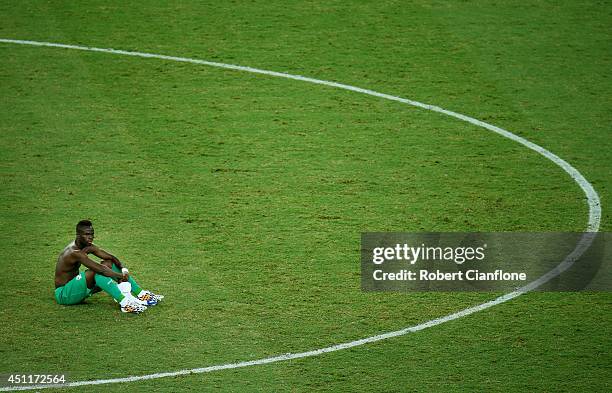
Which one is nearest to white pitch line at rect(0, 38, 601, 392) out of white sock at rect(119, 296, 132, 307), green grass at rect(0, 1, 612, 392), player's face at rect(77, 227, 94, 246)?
green grass at rect(0, 1, 612, 392)

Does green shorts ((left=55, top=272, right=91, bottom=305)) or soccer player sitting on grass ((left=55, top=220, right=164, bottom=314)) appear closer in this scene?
soccer player sitting on grass ((left=55, top=220, right=164, bottom=314))

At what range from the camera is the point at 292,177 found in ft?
47.4

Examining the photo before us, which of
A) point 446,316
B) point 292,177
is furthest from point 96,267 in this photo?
point 292,177

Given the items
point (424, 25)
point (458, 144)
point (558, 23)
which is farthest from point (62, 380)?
point (558, 23)

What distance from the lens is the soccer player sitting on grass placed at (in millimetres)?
10812

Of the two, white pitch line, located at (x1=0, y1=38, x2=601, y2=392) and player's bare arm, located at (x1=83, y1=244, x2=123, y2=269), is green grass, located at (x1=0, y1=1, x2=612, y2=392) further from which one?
player's bare arm, located at (x1=83, y1=244, x2=123, y2=269)

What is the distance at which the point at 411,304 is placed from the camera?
37.1ft

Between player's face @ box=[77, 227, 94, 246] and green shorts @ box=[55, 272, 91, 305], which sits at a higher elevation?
player's face @ box=[77, 227, 94, 246]

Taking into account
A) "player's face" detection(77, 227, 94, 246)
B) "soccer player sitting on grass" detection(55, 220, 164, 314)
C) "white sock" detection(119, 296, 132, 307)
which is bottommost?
"white sock" detection(119, 296, 132, 307)

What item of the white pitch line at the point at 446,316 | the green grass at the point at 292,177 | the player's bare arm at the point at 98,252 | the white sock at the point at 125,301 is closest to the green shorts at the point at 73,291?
the green grass at the point at 292,177

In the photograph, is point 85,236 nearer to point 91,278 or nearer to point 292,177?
point 91,278

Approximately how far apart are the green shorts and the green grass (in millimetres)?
126

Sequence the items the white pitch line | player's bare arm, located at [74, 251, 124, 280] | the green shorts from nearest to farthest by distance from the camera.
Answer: the white pitch line < player's bare arm, located at [74, 251, 124, 280] < the green shorts

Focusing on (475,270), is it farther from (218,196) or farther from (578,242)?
(218,196)
